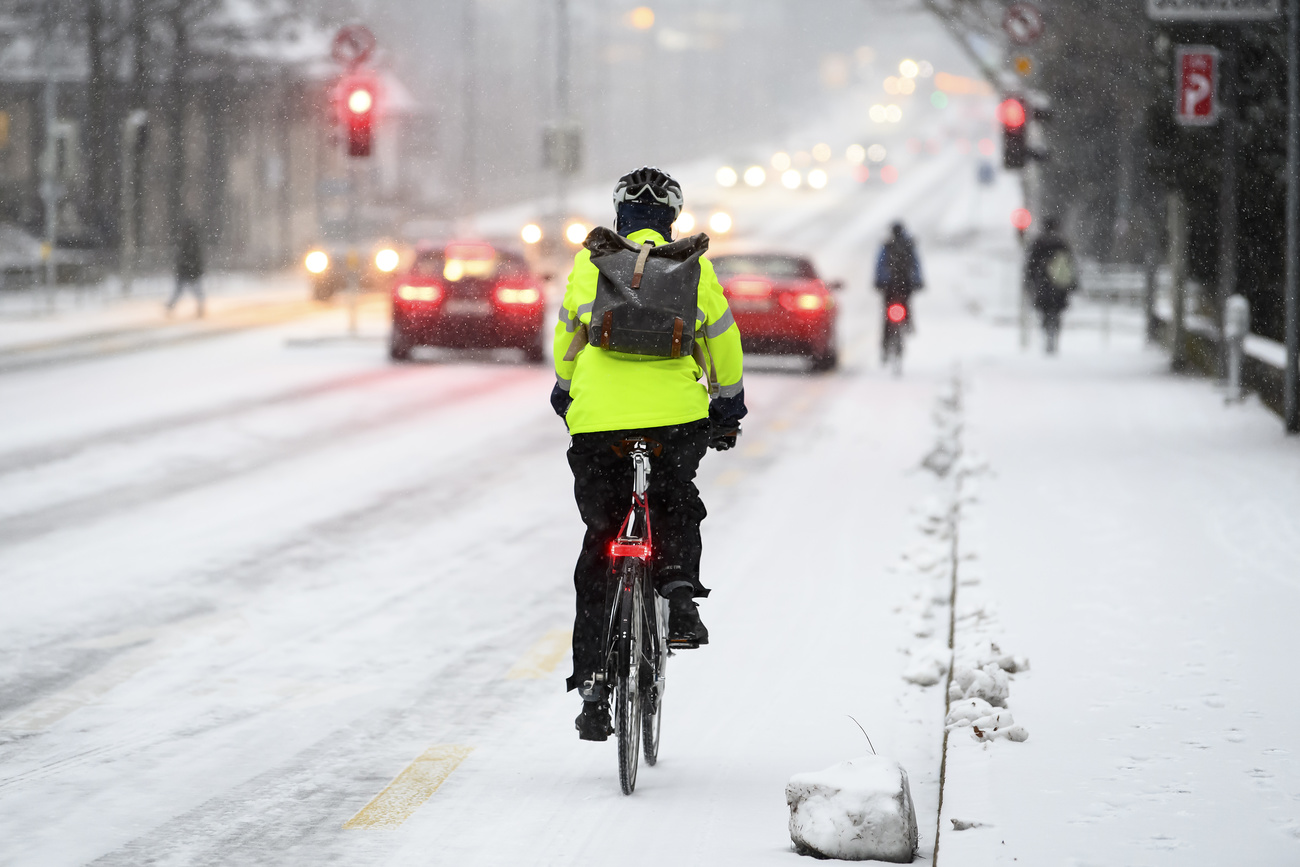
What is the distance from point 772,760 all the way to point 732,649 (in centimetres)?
192

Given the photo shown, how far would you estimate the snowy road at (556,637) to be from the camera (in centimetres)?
577

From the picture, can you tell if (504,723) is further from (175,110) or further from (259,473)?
(175,110)

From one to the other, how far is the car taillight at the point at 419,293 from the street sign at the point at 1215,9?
35.1 ft

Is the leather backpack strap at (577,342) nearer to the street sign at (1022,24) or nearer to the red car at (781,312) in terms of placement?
the red car at (781,312)

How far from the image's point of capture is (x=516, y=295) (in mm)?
24328

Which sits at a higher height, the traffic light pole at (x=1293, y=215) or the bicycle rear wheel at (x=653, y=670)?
the traffic light pole at (x=1293, y=215)

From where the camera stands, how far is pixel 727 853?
5578mm

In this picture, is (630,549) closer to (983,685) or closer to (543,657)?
(983,685)

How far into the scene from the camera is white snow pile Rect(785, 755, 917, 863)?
211 inches

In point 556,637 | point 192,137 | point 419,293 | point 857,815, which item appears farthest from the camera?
point 192,137

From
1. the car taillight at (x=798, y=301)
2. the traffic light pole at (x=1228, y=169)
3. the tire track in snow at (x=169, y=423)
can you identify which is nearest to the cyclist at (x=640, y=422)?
the tire track in snow at (x=169, y=423)

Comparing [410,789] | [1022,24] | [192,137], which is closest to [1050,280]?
[1022,24]

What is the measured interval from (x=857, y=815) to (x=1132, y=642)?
284 cm

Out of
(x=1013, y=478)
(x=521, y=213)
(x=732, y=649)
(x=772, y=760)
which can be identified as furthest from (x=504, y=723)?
(x=521, y=213)
